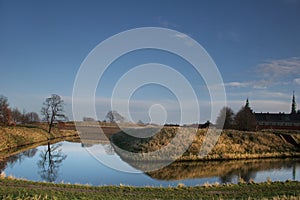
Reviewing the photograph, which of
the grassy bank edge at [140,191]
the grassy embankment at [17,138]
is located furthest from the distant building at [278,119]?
the grassy bank edge at [140,191]

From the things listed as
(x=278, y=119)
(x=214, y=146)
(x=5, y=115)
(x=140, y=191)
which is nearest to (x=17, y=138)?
(x=5, y=115)

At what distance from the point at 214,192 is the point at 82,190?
6712 millimetres

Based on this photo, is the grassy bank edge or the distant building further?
the distant building

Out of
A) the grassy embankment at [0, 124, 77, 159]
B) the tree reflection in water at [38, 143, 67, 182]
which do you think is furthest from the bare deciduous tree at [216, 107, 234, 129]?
the tree reflection in water at [38, 143, 67, 182]

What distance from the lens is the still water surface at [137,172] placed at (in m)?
19.6

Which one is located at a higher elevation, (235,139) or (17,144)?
(235,139)

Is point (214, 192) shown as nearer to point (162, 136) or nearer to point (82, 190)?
point (82, 190)

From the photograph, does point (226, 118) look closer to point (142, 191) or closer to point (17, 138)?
point (17, 138)

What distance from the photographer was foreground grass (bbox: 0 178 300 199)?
13.5 m

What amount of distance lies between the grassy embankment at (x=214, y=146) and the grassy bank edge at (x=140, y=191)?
14.2 m

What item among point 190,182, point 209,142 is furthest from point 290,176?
point 209,142

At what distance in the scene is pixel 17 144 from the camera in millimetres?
38250

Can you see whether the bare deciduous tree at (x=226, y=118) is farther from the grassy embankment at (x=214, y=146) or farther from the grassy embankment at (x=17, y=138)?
the grassy embankment at (x=17, y=138)

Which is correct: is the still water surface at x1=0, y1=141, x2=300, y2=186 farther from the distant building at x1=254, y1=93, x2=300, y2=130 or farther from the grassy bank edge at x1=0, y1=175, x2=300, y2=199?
the distant building at x1=254, y1=93, x2=300, y2=130
